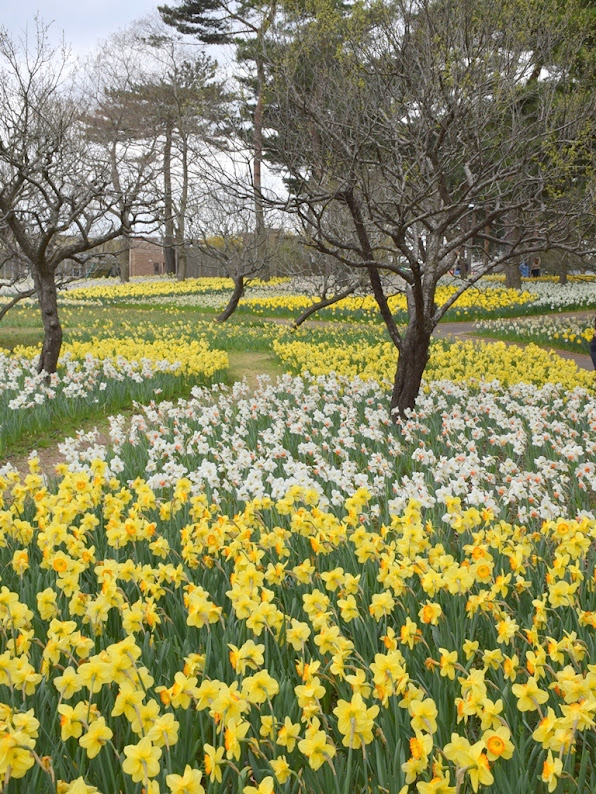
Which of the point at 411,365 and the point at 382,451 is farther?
the point at 411,365

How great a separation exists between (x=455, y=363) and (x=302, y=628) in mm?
7853

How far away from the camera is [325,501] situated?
11.2 ft

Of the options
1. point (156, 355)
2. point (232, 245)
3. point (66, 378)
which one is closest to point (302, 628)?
point (66, 378)

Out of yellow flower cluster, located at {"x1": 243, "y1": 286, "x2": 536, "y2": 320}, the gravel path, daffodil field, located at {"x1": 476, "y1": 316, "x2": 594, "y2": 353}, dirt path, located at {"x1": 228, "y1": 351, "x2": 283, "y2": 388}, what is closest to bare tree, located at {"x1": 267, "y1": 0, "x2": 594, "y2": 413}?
dirt path, located at {"x1": 228, "y1": 351, "x2": 283, "y2": 388}

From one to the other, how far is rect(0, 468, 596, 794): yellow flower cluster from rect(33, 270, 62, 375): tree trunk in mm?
5273

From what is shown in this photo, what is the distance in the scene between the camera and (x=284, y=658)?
2.42 meters

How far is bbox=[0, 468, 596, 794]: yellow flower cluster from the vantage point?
165 cm

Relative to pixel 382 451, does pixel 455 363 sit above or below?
above

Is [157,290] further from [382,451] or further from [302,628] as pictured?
[302,628]

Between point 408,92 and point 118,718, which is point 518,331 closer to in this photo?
point 408,92

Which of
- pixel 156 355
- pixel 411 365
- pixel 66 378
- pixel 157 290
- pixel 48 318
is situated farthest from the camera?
pixel 157 290

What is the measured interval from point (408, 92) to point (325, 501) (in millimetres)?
4108

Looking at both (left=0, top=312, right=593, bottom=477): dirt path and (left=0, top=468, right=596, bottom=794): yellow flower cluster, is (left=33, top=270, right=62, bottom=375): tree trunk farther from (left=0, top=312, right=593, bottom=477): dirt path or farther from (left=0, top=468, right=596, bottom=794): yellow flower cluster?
(left=0, top=468, right=596, bottom=794): yellow flower cluster

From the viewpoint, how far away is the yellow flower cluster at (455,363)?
8.45m
